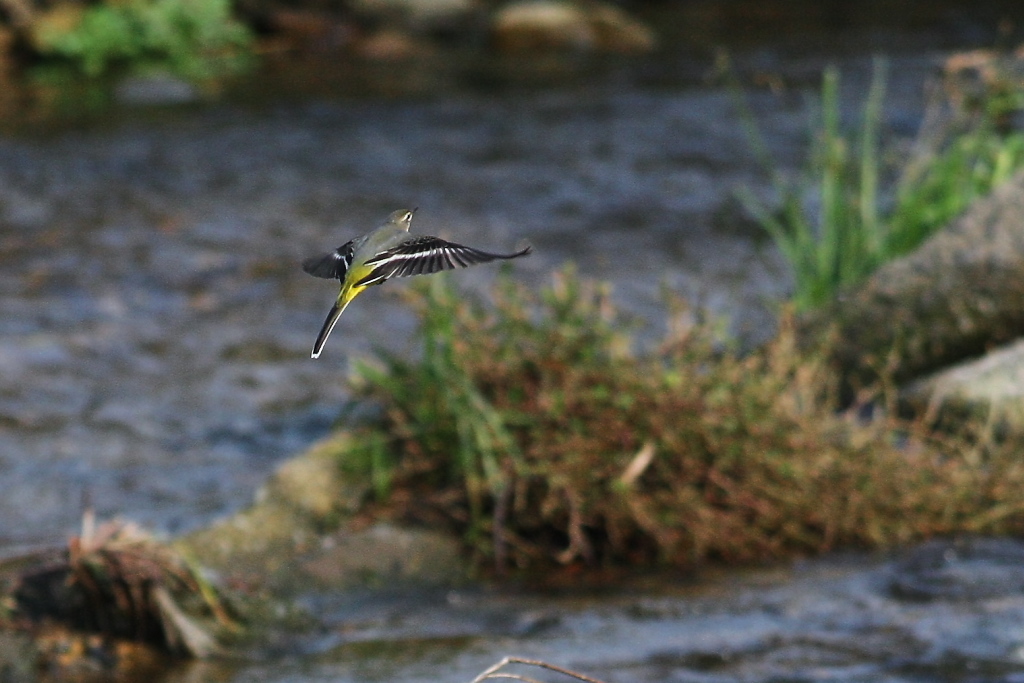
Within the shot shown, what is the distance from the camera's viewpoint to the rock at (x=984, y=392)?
196 inches

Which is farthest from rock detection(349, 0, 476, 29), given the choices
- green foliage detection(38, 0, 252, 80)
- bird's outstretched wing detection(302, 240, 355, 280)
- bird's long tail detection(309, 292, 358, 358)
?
bird's long tail detection(309, 292, 358, 358)

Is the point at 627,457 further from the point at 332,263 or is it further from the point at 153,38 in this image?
the point at 153,38

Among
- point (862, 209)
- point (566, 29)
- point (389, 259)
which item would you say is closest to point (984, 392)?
point (862, 209)

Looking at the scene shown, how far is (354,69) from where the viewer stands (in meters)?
13.7

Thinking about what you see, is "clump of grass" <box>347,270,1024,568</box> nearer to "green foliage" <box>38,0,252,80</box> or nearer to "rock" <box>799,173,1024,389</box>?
"rock" <box>799,173,1024,389</box>

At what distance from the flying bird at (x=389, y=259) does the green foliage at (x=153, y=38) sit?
11.7 metres

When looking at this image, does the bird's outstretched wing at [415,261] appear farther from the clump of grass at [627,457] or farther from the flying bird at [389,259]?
the clump of grass at [627,457]

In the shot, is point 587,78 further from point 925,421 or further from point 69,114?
point 925,421

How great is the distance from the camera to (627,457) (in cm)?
455

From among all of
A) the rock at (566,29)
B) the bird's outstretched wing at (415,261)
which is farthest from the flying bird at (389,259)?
the rock at (566,29)

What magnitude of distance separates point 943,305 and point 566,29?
953 cm

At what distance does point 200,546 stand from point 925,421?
7.59 ft

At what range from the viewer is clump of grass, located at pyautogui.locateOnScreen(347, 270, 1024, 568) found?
14.9 ft

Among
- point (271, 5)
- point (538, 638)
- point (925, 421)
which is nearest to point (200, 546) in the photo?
point (538, 638)
